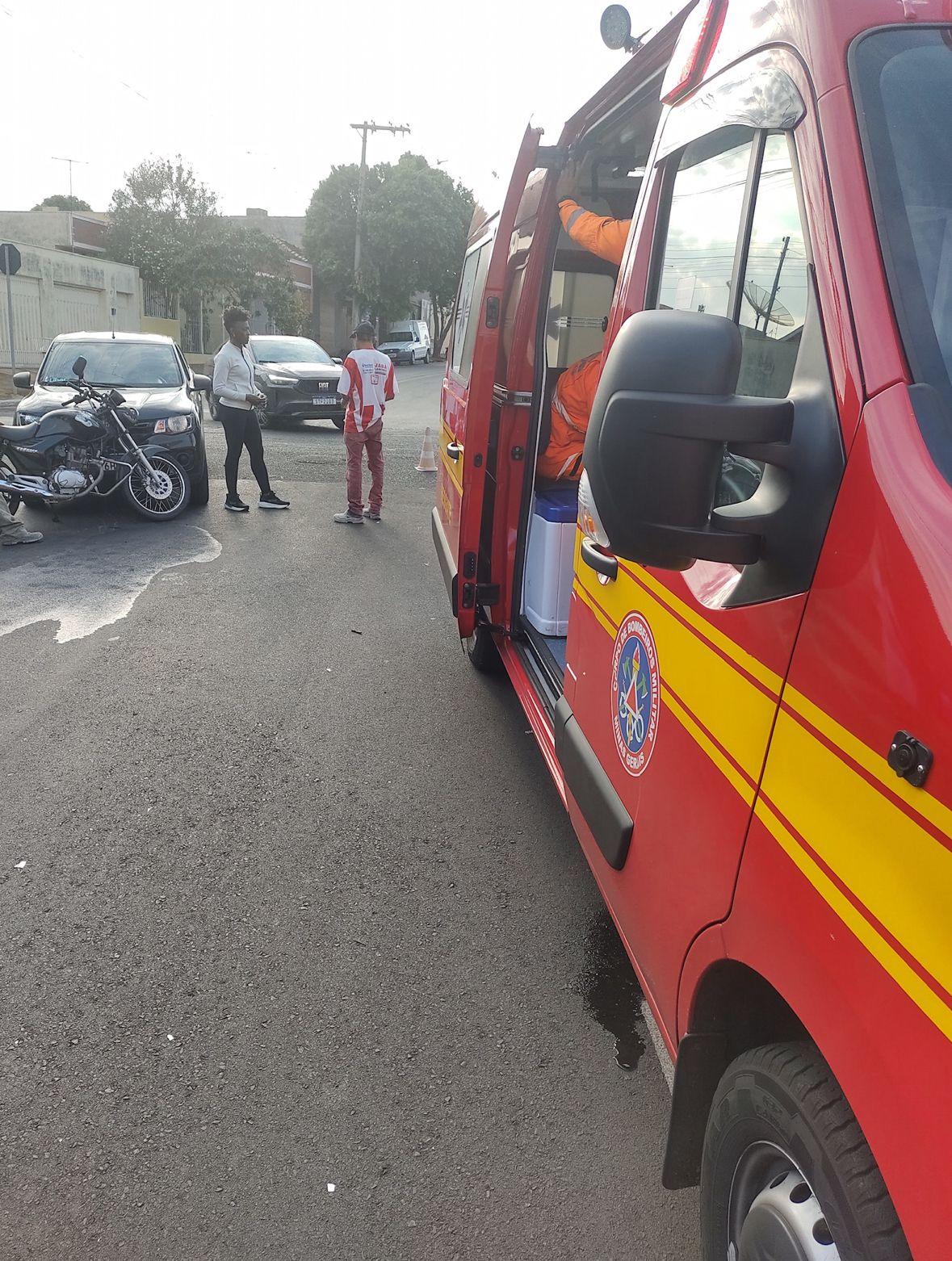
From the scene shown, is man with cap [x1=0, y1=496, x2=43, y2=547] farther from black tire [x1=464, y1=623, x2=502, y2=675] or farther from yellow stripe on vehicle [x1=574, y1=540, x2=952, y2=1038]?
yellow stripe on vehicle [x1=574, y1=540, x2=952, y2=1038]

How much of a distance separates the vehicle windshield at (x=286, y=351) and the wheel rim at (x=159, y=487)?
788 centimetres

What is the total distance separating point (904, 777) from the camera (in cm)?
114

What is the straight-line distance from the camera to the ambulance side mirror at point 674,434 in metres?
1.32

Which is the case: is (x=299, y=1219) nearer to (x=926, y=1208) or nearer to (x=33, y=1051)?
(x=33, y=1051)

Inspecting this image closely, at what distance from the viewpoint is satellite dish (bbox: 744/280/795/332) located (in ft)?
5.51

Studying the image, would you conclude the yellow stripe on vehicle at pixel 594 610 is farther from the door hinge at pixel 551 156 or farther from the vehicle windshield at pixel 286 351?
the vehicle windshield at pixel 286 351

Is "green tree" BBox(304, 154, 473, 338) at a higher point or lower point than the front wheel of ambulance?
higher

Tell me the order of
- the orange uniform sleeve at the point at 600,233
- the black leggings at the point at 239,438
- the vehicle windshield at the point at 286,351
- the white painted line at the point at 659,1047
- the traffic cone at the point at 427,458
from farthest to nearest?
the vehicle windshield at the point at 286,351 < the traffic cone at the point at 427,458 < the black leggings at the point at 239,438 < the orange uniform sleeve at the point at 600,233 < the white painted line at the point at 659,1047

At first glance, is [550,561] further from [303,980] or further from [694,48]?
[694,48]

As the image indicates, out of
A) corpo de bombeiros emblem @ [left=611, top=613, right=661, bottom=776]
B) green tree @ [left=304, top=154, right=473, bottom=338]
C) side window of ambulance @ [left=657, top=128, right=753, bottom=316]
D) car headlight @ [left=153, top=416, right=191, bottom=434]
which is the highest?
green tree @ [left=304, top=154, right=473, bottom=338]

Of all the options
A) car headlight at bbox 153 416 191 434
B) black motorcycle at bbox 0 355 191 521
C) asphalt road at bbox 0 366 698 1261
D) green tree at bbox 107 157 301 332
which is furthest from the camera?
green tree at bbox 107 157 301 332

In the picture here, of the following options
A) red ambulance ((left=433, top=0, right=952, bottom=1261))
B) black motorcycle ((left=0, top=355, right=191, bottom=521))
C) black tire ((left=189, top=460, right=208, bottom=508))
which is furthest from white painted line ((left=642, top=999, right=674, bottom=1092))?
black tire ((left=189, top=460, right=208, bottom=508))

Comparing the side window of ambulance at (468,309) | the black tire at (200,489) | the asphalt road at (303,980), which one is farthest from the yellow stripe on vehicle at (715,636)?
the black tire at (200,489)

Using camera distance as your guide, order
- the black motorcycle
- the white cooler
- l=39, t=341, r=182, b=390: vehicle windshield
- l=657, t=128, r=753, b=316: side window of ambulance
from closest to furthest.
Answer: l=657, t=128, r=753, b=316: side window of ambulance < the white cooler < the black motorcycle < l=39, t=341, r=182, b=390: vehicle windshield
